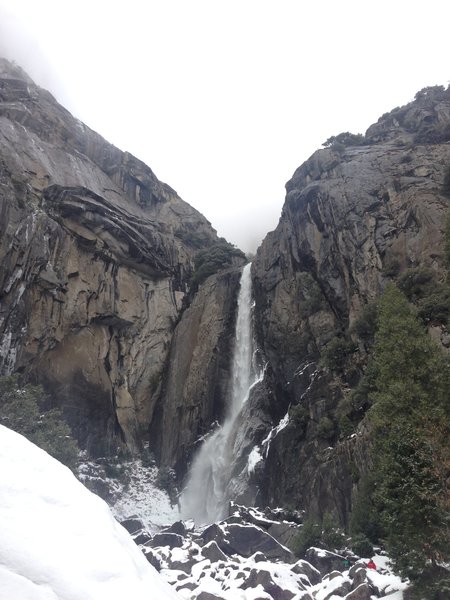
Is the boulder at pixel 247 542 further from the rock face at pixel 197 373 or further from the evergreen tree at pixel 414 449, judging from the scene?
the rock face at pixel 197 373

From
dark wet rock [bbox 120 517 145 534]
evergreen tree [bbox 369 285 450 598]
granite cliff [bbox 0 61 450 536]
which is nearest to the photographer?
evergreen tree [bbox 369 285 450 598]

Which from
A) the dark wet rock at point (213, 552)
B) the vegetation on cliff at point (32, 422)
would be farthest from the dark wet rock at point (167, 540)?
the vegetation on cliff at point (32, 422)

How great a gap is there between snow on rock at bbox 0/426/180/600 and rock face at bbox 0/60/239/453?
34465mm

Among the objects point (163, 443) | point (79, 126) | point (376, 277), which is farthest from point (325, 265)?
point (79, 126)

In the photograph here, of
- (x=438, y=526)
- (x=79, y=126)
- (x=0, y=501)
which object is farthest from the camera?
(x=79, y=126)

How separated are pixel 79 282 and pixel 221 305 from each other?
13.5 m

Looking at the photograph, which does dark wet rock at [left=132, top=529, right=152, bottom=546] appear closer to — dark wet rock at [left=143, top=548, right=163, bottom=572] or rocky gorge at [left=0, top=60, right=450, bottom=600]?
rocky gorge at [left=0, top=60, right=450, bottom=600]

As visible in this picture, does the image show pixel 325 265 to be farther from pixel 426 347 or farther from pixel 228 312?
pixel 426 347

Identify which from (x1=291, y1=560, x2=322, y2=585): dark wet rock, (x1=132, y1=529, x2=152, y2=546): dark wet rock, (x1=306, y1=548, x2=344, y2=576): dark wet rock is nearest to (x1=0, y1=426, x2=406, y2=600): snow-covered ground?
(x1=291, y1=560, x2=322, y2=585): dark wet rock

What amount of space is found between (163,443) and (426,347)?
99.3 ft

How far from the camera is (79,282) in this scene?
145ft

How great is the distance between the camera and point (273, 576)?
17.5 metres

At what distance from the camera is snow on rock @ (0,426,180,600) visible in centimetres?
341

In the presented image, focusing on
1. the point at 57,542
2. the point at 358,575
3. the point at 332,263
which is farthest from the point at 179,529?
the point at 57,542
